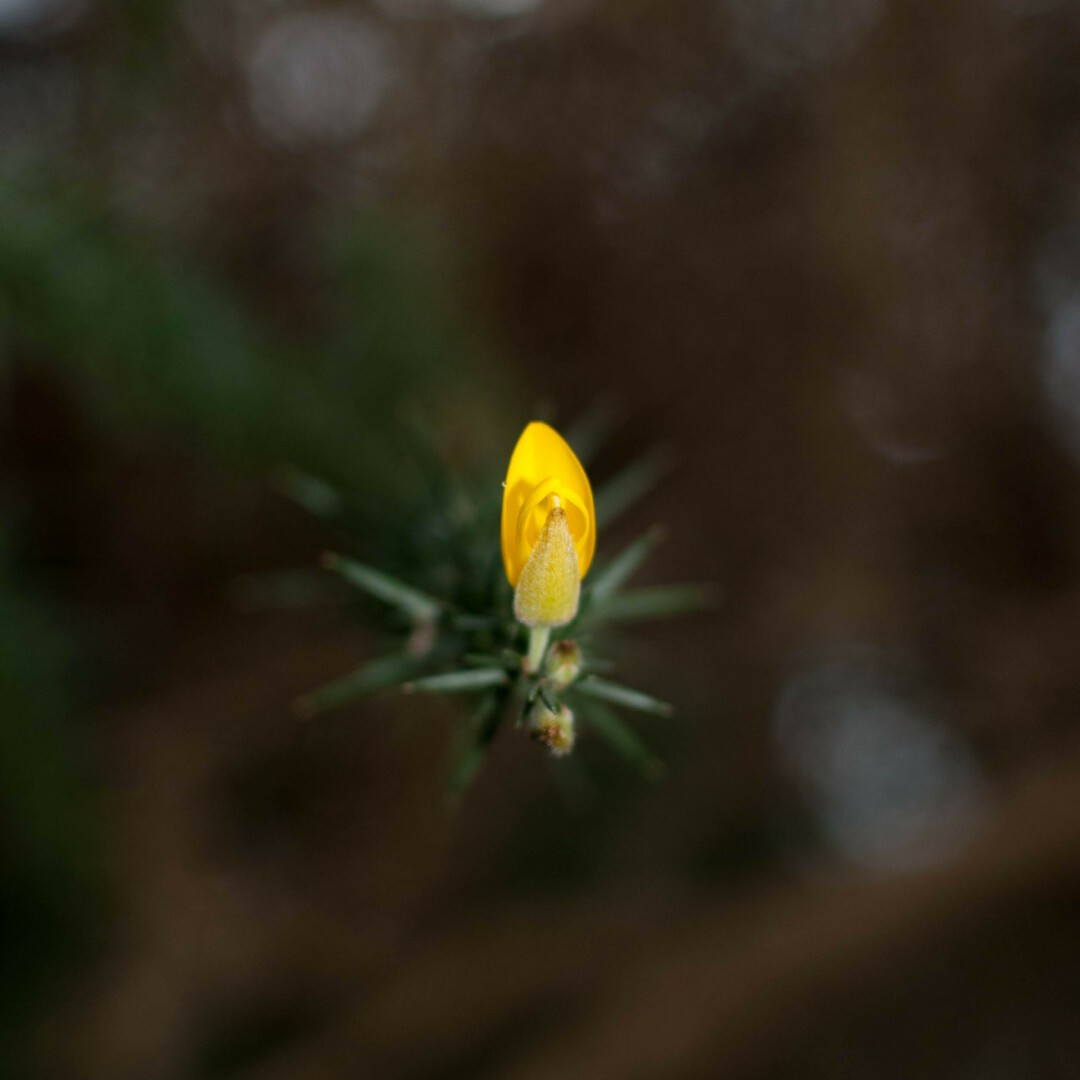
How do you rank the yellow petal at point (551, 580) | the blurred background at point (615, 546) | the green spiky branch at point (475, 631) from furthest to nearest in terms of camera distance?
the blurred background at point (615, 546) → the green spiky branch at point (475, 631) → the yellow petal at point (551, 580)

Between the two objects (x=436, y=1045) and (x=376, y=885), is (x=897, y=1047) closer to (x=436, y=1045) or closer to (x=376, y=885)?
(x=436, y=1045)

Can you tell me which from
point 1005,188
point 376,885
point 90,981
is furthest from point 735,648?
point 90,981

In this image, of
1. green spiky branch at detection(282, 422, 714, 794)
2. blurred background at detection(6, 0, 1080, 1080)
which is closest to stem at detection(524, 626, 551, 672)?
green spiky branch at detection(282, 422, 714, 794)

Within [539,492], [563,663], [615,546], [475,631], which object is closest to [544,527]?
[539,492]

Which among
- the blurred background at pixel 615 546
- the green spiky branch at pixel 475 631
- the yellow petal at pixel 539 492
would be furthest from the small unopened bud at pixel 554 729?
the blurred background at pixel 615 546

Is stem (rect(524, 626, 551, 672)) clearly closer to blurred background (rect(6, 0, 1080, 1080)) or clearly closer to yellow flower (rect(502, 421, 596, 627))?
yellow flower (rect(502, 421, 596, 627))

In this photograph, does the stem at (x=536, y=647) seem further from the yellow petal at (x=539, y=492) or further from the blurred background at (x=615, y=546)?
the blurred background at (x=615, y=546)

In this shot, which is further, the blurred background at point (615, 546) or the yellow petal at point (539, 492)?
the blurred background at point (615, 546)
